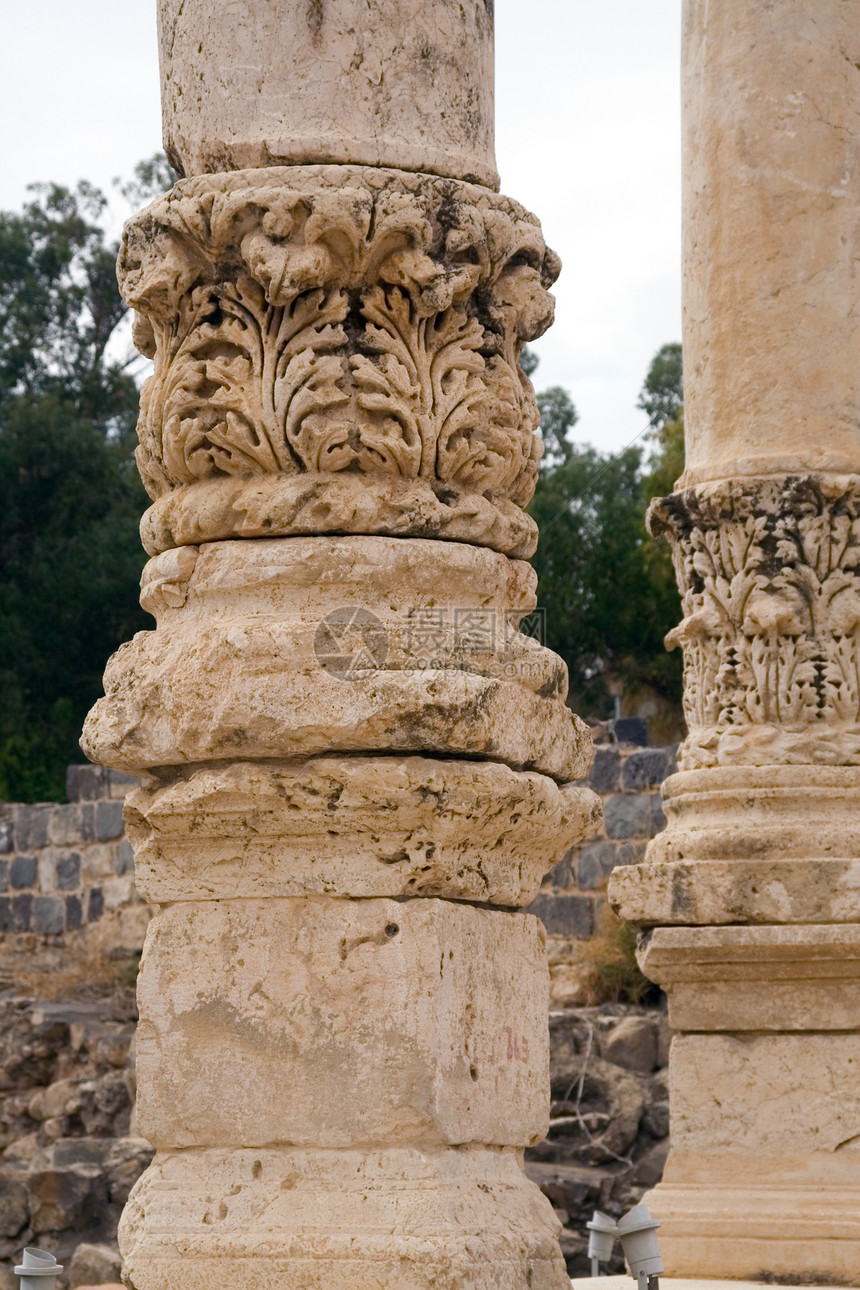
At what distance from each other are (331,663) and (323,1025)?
0.68m

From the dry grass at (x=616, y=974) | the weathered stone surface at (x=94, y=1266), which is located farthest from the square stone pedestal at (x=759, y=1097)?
the dry grass at (x=616, y=974)

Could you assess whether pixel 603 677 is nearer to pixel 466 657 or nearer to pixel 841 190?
pixel 841 190

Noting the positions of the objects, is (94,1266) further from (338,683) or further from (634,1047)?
(338,683)

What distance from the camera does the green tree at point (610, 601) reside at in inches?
1086

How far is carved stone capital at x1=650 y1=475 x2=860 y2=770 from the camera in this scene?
20.7ft

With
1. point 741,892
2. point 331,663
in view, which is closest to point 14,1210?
point 741,892

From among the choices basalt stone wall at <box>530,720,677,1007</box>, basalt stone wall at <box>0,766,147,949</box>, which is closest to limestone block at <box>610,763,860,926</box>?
basalt stone wall at <box>530,720,677,1007</box>

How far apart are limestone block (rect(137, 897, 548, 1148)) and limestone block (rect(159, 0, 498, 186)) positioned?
1.51 m

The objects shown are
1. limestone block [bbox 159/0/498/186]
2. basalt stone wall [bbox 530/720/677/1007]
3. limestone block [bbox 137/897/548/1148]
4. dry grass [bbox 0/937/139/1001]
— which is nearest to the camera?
limestone block [bbox 137/897/548/1148]

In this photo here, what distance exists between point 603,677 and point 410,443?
25.2 m

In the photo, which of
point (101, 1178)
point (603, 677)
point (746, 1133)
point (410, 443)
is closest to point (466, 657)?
point (410, 443)

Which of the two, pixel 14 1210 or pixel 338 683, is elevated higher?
pixel 338 683

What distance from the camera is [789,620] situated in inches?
249

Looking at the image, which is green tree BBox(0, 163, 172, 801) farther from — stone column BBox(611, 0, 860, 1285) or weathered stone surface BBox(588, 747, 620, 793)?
stone column BBox(611, 0, 860, 1285)
